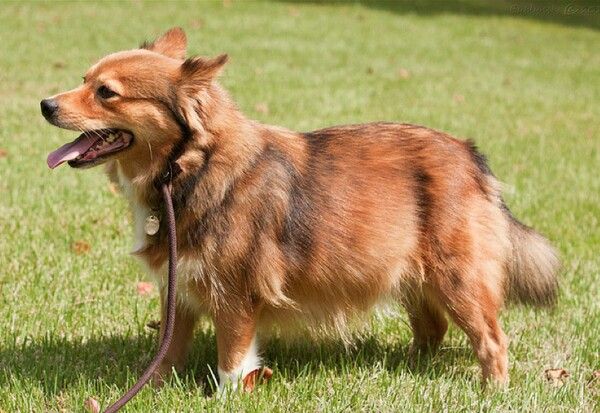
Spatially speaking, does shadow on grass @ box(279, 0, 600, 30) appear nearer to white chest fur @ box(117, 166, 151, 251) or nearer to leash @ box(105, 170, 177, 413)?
white chest fur @ box(117, 166, 151, 251)

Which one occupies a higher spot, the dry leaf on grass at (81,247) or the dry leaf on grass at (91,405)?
the dry leaf on grass at (91,405)

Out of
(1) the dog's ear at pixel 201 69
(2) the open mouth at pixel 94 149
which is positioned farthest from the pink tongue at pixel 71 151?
(1) the dog's ear at pixel 201 69

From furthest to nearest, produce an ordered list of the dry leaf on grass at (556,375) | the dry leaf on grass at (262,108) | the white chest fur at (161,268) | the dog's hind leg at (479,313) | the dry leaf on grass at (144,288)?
the dry leaf on grass at (262,108)
the dry leaf on grass at (144,288)
the dry leaf on grass at (556,375)
the dog's hind leg at (479,313)
the white chest fur at (161,268)

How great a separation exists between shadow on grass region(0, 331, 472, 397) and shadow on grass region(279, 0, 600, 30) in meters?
18.1

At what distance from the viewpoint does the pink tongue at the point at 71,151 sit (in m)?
3.46

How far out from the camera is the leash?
336 cm

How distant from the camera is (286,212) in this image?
144 inches

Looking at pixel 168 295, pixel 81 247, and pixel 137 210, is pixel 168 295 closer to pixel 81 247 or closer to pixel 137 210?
pixel 137 210

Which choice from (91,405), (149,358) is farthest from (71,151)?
(149,358)

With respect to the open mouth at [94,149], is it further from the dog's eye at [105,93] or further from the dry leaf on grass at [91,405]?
the dry leaf on grass at [91,405]

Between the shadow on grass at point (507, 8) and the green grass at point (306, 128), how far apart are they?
3000mm

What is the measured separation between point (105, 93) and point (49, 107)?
24cm

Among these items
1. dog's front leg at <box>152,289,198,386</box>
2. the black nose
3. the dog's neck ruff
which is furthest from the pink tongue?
dog's front leg at <box>152,289,198,386</box>

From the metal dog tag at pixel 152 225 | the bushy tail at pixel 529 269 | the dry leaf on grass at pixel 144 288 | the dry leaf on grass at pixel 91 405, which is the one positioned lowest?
the dry leaf on grass at pixel 144 288
